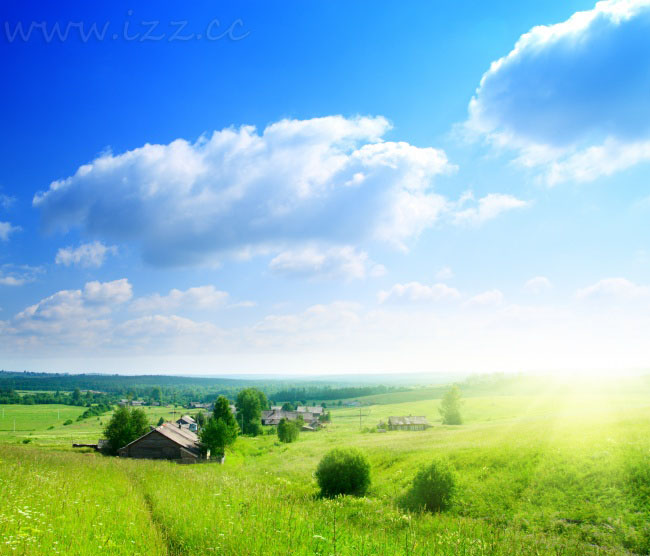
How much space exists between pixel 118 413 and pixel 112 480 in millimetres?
45916

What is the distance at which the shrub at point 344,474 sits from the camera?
21.7 m

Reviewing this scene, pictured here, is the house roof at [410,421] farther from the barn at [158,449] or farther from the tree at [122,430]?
the tree at [122,430]

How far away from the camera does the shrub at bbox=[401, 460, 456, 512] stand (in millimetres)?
18062

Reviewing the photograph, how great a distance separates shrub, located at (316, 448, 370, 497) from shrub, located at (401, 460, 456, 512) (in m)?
3.84

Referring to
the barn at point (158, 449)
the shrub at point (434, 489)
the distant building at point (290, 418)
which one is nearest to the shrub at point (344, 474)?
the shrub at point (434, 489)

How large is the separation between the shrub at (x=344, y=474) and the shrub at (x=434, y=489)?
3.84m

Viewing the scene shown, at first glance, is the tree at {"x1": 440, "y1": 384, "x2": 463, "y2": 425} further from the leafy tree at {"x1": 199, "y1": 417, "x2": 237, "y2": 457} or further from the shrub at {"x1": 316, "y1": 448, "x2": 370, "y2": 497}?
the shrub at {"x1": 316, "y1": 448, "x2": 370, "y2": 497}

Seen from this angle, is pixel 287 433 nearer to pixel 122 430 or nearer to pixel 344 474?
pixel 122 430

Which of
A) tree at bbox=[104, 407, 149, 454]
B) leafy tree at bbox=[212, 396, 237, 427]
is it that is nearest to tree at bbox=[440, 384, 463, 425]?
leafy tree at bbox=[212, 396, 237, 427]

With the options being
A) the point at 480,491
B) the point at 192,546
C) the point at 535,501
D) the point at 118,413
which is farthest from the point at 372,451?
the point at 118,413

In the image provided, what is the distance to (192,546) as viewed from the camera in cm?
735

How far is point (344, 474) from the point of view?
21.7 meters

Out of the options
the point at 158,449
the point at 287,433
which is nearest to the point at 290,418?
the point at 287,433

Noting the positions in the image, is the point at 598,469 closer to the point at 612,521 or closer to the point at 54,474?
the point at 612,521
